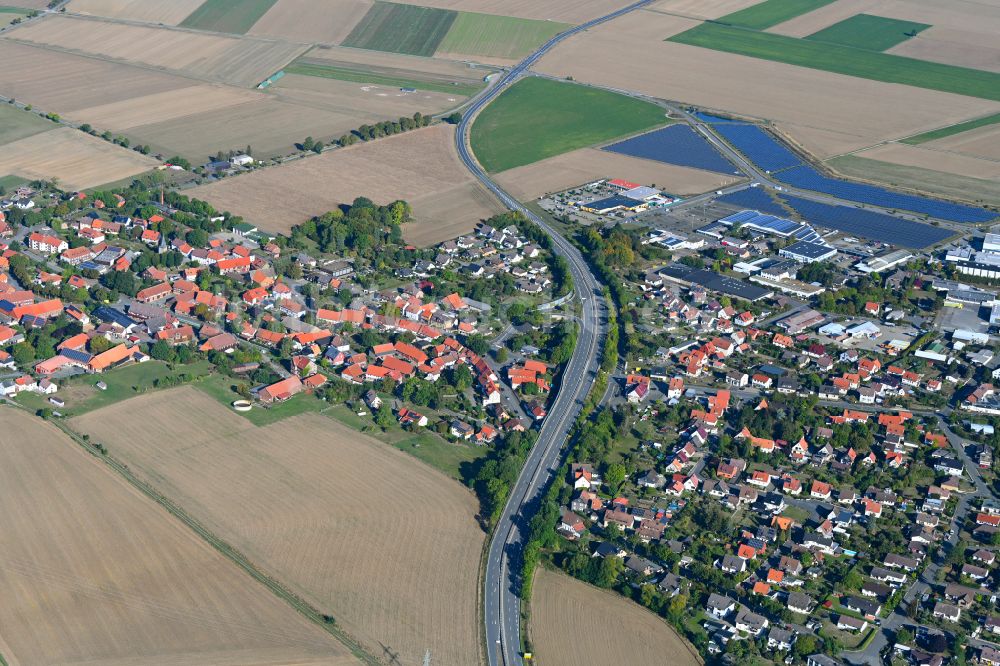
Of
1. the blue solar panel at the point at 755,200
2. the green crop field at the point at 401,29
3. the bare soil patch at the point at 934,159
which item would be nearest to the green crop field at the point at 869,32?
the bare soil patch at the point at 934,159

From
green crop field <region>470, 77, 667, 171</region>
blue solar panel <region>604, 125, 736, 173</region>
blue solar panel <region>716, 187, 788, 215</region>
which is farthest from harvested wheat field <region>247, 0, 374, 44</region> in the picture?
blue solar panel <region>716, 187, 788, 215</region>

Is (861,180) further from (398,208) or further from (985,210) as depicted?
(398,208)

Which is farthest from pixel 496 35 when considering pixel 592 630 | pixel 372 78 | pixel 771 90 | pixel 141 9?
pixel 592 630

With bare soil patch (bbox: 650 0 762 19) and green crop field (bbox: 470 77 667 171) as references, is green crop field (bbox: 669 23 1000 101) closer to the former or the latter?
bare soil patch (bbox: 650 0 762 19)

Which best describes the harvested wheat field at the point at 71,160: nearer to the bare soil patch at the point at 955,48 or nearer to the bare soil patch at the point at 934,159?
the bare soil patch at the point at 934,159

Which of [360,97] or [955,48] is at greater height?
[955,48]

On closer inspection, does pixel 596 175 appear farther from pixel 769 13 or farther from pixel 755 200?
pixel 769 13

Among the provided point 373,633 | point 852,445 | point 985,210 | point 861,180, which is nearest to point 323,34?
point 861,180
